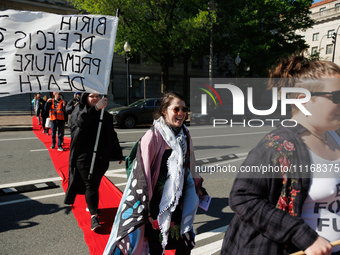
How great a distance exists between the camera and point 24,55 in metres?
3.28

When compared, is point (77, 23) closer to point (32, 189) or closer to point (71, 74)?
point (71, 74)

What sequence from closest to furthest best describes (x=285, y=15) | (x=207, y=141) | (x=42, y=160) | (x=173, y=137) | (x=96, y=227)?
(x=173, y=137) → (x=96, y=227) → (x=42, y=160) → (x=207, y=141) → (x=285, y=15)

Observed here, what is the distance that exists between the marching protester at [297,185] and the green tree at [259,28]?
798 inches

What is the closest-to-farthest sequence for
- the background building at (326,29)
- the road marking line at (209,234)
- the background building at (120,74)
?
the road marking line at (209,234)
the background building at (120,74)
the background building at (326,29)

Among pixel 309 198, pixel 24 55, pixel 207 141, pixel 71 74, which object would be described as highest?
pixel 24 55

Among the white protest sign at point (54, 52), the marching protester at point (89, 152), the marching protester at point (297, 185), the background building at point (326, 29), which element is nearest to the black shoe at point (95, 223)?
the marching protester at point (89, 152)

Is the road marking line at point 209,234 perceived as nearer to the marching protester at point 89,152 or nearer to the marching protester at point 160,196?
the marching protester at point 160,196

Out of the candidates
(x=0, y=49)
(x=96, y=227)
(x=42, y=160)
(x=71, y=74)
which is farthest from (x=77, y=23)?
(x=42, y=160)

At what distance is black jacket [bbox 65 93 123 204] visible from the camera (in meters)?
3.39

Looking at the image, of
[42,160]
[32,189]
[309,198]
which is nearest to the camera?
[309,198]

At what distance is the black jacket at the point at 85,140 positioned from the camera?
3387 mm

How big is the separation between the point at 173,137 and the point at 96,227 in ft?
6.11

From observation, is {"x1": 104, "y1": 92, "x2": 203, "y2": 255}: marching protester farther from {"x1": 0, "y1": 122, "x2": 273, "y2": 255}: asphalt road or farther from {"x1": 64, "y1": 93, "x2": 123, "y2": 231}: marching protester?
{"x1": 64, "y1": 93, "x2": 123, "y2": 231}: marching protester

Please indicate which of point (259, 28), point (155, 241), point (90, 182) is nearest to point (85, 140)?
point (90, 182)
